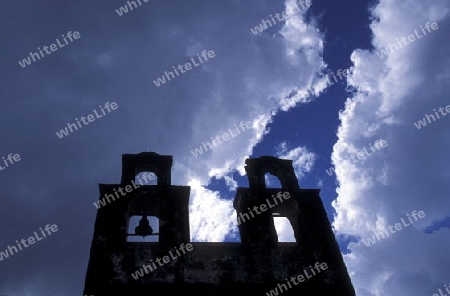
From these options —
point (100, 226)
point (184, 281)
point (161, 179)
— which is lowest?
point (184, 281)

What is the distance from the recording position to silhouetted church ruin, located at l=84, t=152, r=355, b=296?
11.0 meters

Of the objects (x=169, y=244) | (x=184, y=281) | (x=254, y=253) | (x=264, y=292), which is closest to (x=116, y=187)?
(x=169, y=244)

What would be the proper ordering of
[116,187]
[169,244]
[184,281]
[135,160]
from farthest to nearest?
1. [135,160]
2. [116,187]
3. [169,244]
4. [184,281]

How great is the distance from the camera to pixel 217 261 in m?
11.7

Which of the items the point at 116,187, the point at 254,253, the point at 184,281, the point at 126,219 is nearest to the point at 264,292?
the point at 254,253

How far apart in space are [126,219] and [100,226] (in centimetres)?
88

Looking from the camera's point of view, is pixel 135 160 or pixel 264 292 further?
pixel 135 160

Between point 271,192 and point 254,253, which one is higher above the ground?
point 271,192

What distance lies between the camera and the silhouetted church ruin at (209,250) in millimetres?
11000

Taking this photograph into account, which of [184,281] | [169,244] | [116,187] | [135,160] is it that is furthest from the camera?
[135,160]

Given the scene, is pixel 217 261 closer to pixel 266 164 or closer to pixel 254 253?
pixel 254 253

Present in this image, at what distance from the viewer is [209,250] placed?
39.3 ft

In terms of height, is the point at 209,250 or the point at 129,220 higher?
the point at 129,220

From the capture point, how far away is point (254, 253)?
12.1 metres
